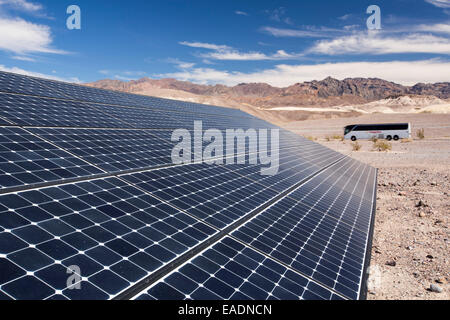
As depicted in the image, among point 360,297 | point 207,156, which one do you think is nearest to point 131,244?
point 360,297

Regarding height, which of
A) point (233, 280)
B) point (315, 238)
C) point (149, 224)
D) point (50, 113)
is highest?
point (50, 113)

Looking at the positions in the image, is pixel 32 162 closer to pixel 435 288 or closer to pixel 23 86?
pixel 435 288

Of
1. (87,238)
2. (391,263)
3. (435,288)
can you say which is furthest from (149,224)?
(391,263)

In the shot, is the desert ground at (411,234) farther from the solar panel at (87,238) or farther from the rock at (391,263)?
the solar panel at (87,238)

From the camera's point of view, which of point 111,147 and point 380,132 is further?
point 380,132

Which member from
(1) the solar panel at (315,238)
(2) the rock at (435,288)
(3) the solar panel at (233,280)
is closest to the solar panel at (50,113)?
(3) the solar panel at (233,280)

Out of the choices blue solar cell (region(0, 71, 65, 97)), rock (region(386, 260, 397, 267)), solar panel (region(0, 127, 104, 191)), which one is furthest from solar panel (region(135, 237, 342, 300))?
blue solar cell (region(0, 71, 65, 97))
